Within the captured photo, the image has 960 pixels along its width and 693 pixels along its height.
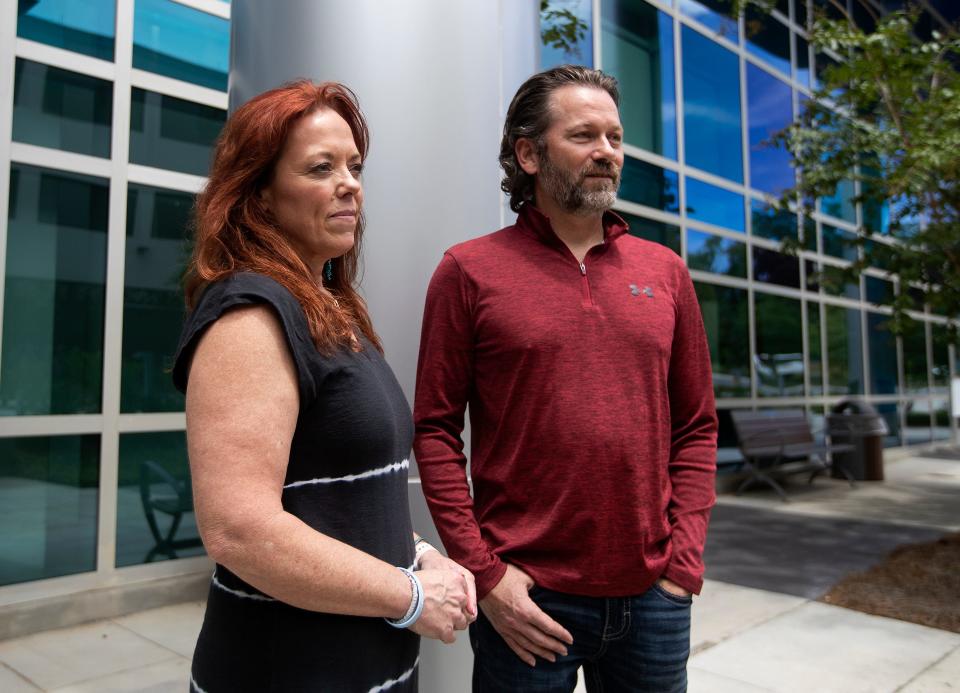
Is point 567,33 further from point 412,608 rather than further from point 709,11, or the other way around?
point 709,11

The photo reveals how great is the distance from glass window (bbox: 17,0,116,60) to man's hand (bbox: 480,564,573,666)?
15.8ft

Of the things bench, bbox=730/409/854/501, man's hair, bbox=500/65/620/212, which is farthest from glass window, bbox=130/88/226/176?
bench, bbox=730/409/854/501

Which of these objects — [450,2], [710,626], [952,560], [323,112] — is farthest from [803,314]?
[323,112]

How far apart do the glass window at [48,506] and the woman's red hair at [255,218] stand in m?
4.06

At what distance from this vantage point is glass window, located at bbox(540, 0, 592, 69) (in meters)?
5.76

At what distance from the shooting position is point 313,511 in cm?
128

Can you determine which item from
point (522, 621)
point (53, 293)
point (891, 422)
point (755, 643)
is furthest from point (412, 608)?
point (891, 422)

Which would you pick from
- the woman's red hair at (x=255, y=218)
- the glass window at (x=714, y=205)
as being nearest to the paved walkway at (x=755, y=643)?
the woman's red hair at (x=255, y=218)

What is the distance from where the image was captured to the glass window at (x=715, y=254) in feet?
34.1

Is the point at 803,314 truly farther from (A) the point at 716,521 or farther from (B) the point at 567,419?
(B) the point at 567,419

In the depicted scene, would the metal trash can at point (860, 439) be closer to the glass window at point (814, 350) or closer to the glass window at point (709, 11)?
the glass window at point (814, 350)

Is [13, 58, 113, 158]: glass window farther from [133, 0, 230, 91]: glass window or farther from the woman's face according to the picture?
the woman's face

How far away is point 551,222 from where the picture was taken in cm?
202

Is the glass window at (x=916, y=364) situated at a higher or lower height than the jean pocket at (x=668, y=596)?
higher
